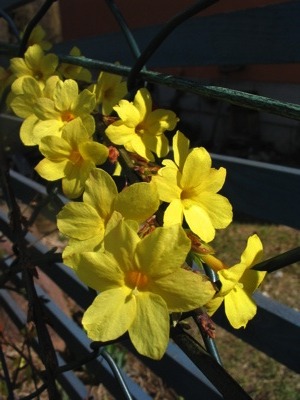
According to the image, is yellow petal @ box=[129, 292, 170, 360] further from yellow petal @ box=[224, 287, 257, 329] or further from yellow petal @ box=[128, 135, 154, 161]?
yellow petal @ box=[128, 135, 154, 161]

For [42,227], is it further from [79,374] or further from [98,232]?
[98,232]

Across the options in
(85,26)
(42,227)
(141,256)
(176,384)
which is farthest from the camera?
(85,26)

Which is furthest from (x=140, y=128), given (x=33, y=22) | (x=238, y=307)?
(x=33, y=22)

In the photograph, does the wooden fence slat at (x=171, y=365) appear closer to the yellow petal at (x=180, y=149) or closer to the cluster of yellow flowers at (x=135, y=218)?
the cluster of yellow flowers at (x=135, y=218)

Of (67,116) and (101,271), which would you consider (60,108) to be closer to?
(67,116)

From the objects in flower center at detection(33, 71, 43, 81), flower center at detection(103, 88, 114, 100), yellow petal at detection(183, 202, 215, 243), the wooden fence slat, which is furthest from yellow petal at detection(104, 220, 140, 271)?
the wooden fence slat

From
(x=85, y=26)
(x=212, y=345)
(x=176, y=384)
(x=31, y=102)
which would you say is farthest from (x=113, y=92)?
(x=85, y=26)
